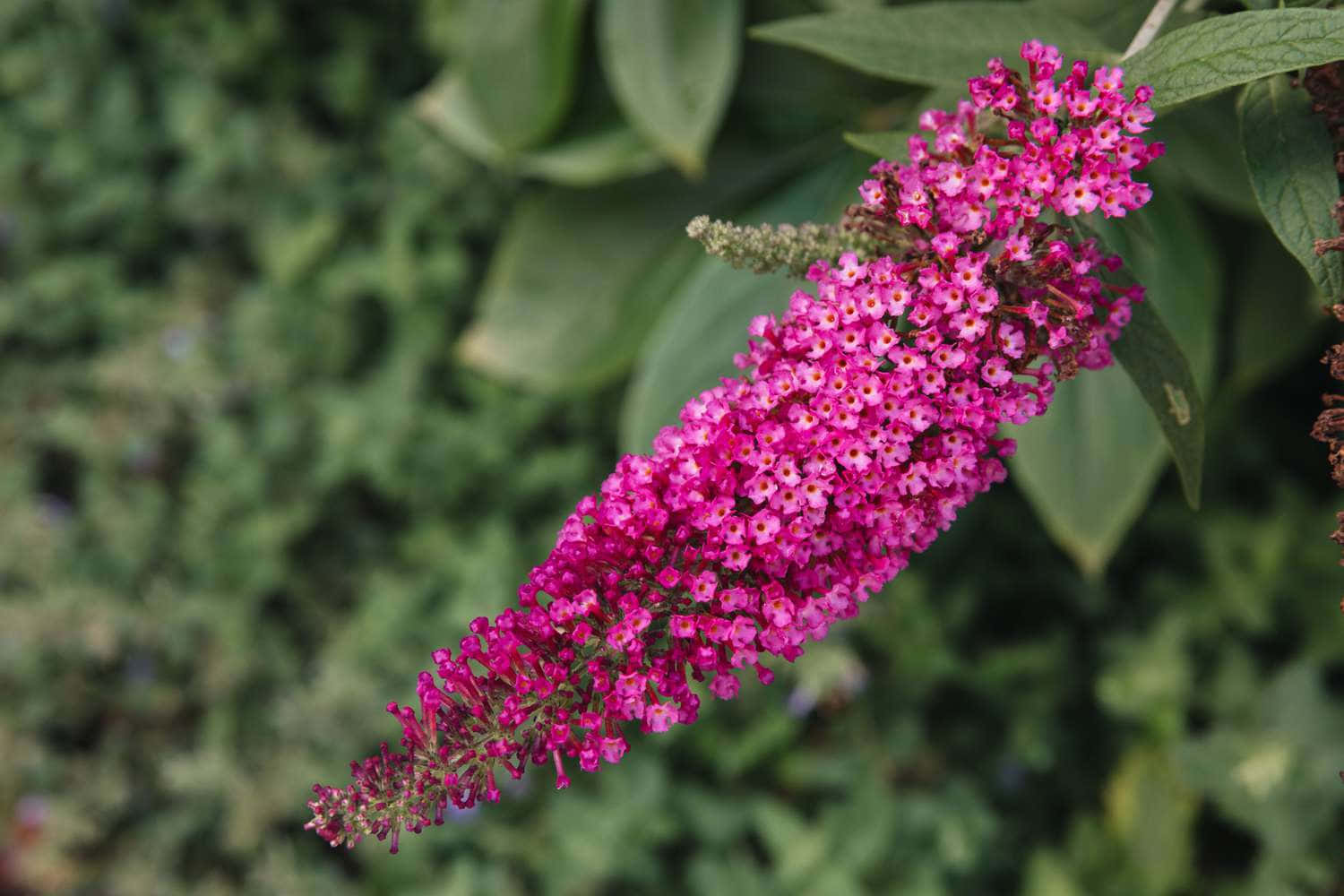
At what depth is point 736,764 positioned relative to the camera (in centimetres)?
204

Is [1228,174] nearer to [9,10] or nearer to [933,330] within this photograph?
[933,330]

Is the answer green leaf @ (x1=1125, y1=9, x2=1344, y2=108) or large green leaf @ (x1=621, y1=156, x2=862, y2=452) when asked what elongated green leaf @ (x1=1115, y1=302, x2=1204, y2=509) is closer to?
green leaf @ (x1=1125, y1=9, x2=1344, y2=108)

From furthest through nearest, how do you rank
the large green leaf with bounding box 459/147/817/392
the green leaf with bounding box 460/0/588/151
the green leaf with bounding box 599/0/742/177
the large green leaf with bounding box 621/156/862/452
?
1. the large green leaf with bounding box 459/147/817/392
2. the green leaf with bounding box 460/0/588/151
3. the green leaf with bounding box 599/0/742/177
4. the large green leaf with bounding box 621/156/862/452

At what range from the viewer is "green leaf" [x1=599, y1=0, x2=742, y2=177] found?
1.58m

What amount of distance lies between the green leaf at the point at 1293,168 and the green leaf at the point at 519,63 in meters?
1.11

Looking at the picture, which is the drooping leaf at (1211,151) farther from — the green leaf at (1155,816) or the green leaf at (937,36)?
the green leaf at (1155,816)

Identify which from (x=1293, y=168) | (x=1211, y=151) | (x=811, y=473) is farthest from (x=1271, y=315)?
(x=811, y=473)

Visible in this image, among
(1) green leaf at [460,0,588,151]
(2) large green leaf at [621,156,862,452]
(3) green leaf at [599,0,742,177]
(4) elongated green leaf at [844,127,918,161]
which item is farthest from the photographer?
(1) green leaf at [460,0,588,151]

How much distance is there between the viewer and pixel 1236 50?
71 centimetres

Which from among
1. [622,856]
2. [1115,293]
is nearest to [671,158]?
[1115,293]

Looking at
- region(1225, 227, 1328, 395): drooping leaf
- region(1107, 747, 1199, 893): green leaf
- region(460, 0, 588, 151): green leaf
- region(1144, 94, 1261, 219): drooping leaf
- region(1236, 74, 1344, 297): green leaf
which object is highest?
region(460, 0, 588, 151): green leaf

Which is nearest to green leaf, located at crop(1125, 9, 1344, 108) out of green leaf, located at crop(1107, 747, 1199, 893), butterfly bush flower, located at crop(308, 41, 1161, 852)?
butterfly bush flower, located at crop(308, 41, 1161, 852)

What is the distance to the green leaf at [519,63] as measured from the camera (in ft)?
5.55

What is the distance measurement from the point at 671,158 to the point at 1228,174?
27.9 inches
